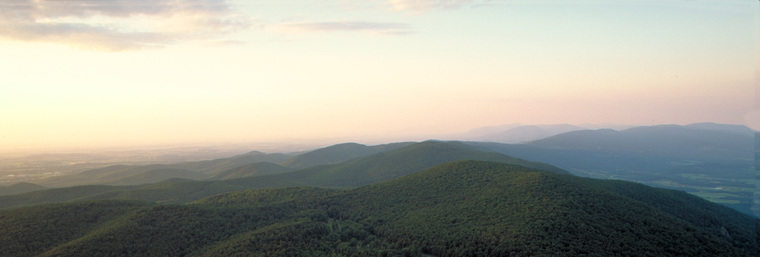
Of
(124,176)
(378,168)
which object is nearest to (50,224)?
(378,168)

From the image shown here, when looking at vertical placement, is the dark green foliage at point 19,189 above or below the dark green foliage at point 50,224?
below

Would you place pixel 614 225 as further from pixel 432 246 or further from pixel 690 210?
pixel 690 210

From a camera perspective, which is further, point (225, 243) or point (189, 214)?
point (189, 214)

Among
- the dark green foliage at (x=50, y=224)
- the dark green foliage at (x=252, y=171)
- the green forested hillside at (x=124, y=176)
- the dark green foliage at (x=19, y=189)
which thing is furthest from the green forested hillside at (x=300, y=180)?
the green forested hillside at (x=124, y=176)

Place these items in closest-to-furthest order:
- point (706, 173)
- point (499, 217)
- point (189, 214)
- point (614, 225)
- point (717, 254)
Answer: point (717, 254), point (614, 225), point (499, 217), point (189, 214), point (706, 173)

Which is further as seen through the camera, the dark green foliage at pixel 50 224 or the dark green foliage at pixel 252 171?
the dark green foliage at pixel 252 171

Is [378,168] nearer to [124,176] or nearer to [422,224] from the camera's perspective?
[422,224]

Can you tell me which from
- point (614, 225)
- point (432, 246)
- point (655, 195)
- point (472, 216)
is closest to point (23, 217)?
point (432, 246)

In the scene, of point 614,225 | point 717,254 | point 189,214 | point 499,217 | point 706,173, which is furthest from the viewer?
point 706,173

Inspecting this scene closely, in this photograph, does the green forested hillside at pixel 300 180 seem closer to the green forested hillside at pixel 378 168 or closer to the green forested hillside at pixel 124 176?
the green forested hillside at pixel 378 168
